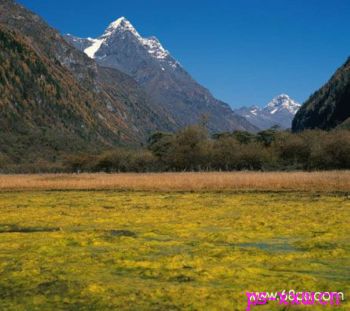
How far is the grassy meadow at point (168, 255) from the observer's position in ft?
30.8

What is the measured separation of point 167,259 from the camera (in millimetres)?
12297

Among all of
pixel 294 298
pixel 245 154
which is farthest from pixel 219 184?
pixel 294 298

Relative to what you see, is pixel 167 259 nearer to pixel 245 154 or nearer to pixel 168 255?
pixel 168 255

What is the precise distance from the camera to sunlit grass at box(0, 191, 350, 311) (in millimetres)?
9336

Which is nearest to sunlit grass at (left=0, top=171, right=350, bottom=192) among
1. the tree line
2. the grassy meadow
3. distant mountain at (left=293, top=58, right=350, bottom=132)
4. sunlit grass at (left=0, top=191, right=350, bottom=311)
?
the grassy meadow

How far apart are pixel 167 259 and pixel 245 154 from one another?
6157 cm

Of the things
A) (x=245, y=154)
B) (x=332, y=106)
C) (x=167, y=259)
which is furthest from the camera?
(x=332, y=106)

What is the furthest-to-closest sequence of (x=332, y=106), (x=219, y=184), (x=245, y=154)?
(x=332, y=106) < (x=245, y=154) < (x=219, y=184)

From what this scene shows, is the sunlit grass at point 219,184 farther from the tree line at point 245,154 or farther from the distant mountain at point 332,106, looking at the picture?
the distant mountain at point 332,106

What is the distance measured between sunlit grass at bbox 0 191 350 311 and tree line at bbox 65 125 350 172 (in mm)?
43124

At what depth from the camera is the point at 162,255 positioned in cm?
1304

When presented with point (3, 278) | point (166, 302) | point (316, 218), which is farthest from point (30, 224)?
point (166, 302)

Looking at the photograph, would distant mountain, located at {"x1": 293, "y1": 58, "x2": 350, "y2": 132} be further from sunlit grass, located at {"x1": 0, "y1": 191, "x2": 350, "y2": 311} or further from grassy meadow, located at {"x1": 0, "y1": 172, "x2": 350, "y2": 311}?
sunlit grass, located at {"x1": 0, "y1": 191, "x2": 350, "y2": 311}

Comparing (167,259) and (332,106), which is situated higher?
(332,106)
